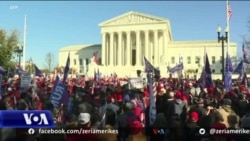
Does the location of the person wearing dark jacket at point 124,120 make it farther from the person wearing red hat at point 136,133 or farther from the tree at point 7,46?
the tree at point 7,46

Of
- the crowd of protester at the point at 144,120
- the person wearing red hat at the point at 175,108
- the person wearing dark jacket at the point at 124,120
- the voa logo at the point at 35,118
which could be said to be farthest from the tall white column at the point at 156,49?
the voa logo at the point at 35,118

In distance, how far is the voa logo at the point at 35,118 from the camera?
5.85m

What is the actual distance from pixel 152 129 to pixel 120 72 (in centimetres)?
7706

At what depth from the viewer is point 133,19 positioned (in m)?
95.6

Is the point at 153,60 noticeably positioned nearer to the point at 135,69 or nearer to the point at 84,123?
the point at 135,69

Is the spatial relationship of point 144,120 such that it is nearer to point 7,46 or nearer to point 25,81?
point 25,81

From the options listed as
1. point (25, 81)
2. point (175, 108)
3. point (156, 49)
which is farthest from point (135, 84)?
point (156, 49)

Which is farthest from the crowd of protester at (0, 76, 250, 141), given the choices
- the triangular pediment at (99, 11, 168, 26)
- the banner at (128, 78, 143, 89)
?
the triangular pediment at (99, 11, 168, 26)

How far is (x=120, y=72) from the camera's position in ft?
275

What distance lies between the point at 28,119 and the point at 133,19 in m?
90.7

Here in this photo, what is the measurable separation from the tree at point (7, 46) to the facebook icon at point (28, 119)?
3602 centimetres

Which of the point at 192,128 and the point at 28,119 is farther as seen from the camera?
the point at 192,128

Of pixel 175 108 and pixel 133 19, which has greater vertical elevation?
pixel 133 19

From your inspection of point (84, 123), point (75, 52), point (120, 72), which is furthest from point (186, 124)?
point (75, 52)
